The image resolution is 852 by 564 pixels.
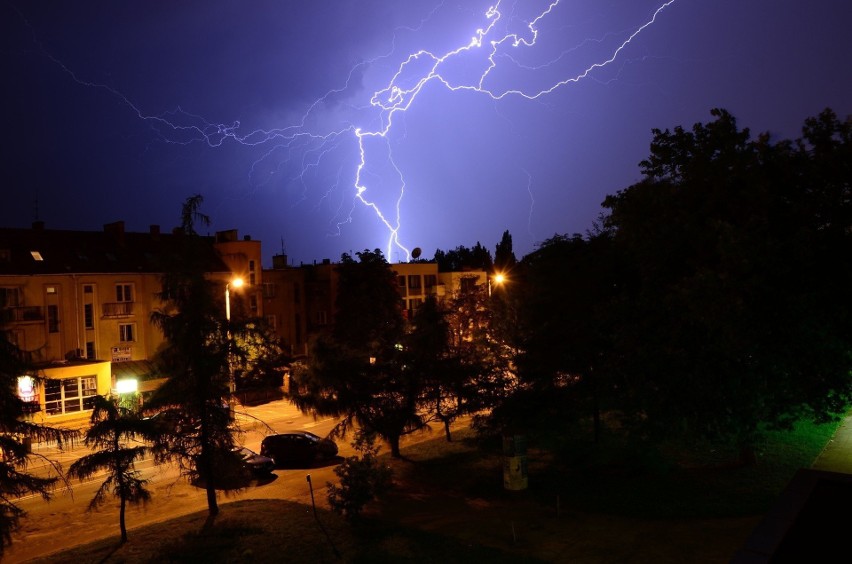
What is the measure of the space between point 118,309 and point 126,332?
1517mm

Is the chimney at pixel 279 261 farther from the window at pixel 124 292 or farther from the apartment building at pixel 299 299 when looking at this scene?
the window at pixel 124 292

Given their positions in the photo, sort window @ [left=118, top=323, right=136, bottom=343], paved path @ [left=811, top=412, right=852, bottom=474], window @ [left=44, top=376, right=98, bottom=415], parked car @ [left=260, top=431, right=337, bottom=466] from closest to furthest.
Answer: paved path @ [left=811, top=412, right=852, bottom=474], parked car @ [left=260, top=431, right=337, bottom=466], window @ [left=44, top=376, right=98, bottom=415], window @ [left=118, top=323, right=136, bottom=343]

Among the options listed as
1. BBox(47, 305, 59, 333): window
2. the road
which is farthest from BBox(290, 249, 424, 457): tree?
BBox(47, 305, 59, 333): window

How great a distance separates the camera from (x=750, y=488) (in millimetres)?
15773

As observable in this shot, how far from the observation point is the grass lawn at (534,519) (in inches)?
502

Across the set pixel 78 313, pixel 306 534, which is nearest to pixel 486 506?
pixel 306 534

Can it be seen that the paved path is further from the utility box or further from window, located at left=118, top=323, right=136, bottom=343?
window, located at left=118, top=323, right=136, bottom=343

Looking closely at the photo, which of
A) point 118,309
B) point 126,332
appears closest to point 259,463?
point 126,332

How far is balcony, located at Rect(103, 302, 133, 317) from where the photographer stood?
125ft

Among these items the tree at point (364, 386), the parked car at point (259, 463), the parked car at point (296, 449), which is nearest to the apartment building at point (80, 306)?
the parked car at point (296, 449)

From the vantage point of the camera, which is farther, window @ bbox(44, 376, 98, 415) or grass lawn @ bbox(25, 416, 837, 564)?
window @ bbox(44, 376, 98, 415)

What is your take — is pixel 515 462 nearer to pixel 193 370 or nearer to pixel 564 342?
pixel 564 342

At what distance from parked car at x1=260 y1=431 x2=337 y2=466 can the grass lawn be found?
14.3 ft

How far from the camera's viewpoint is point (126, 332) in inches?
1537
